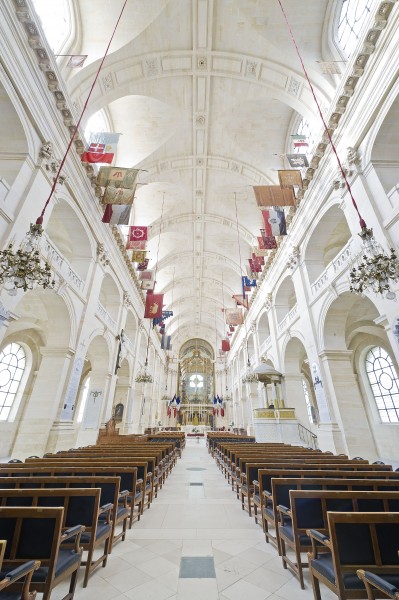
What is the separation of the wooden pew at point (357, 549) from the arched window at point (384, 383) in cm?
1157

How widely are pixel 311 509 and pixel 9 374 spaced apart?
43.7 ft

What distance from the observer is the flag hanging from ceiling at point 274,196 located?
10.1 m

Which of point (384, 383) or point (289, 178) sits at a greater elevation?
point (289, 178)

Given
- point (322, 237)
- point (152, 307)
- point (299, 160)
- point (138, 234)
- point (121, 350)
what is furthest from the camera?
point (152, 307)

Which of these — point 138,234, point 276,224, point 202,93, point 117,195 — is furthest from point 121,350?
point 202,93

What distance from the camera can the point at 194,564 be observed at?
116 inches

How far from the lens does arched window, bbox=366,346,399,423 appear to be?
1135 cm

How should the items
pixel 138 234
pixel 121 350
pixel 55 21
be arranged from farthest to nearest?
pixel 121 350, pixel 138 234, pixel 55 21

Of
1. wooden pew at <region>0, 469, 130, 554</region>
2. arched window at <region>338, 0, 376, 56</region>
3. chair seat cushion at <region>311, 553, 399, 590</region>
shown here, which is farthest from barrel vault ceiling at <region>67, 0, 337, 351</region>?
chair seat cushion at <region>311, 553, 399, 590</region>

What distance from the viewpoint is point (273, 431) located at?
12.2 m

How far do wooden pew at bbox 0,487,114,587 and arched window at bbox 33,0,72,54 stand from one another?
40.4 ft

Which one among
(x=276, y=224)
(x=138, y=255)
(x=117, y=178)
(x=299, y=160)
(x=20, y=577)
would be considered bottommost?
(x=20, y=577)

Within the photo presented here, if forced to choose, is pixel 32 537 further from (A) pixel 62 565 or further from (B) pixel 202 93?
(B) pixel 202 93

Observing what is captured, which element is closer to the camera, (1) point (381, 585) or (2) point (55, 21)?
(1) point (381, 585)
